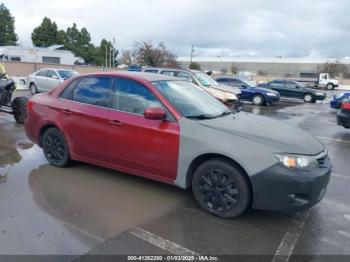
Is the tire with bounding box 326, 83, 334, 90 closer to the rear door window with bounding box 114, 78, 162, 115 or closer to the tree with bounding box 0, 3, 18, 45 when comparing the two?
the rear door window with bounding box 114, 78, 162, 115

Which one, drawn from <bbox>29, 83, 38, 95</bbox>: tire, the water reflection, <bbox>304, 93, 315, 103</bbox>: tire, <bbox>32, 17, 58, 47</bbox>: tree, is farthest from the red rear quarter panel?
<bbox>32, 17, 58, 47</bbox>: tree

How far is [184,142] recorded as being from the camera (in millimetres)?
4184

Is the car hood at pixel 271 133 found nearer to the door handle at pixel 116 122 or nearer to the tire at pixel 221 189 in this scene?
the tire at pixel 221 189

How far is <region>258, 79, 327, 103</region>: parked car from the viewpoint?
902 inches

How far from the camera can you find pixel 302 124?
1192cm

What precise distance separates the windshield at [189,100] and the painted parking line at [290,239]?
1.67m

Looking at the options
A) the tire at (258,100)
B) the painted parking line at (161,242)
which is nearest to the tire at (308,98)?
the tire at (258,100)

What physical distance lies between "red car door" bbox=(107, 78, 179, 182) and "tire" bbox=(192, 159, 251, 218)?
39cm

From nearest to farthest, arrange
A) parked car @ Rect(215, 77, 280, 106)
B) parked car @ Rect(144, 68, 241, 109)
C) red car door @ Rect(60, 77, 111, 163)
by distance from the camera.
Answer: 1. red car door @ Rect(60, 77, 111, 163)
2. parked car @ Rect(144, 68, 241, 109)
3. parked car @ Rect(215, 77, 280, 106)

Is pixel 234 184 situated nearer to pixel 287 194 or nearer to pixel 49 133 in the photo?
pixel 287 194

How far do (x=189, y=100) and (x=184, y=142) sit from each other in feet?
2.86

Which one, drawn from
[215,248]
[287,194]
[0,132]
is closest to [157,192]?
[215,248]

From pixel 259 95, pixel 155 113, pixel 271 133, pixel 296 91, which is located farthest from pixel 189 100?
pixel 296 91

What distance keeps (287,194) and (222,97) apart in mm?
9347
